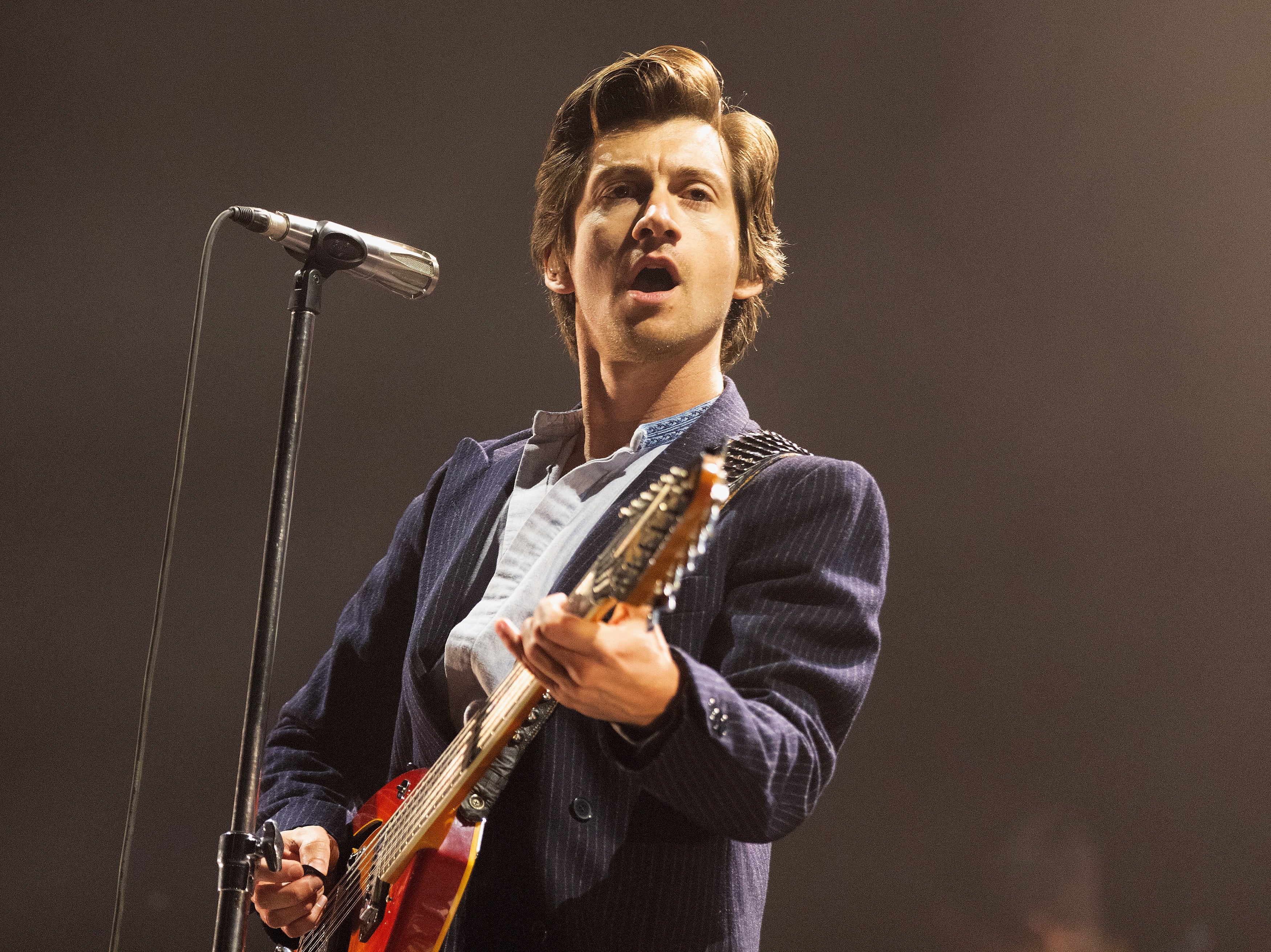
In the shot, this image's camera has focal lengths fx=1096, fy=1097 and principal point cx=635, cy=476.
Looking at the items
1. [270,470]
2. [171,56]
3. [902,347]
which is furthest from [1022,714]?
[171,56]

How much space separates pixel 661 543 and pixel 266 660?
782 mm

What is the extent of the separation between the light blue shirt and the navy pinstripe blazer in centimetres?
5

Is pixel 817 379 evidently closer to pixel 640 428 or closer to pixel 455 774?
pixel 640 428

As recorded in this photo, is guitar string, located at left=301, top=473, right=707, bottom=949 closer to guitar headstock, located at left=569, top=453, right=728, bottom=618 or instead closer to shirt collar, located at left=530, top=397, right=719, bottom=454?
guitar headstock, located at left=569, top=453, right=728, bottom=618

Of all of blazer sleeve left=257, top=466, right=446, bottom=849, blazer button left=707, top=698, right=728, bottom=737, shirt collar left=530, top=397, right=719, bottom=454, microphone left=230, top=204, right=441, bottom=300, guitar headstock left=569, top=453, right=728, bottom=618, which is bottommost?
blazer sleeve left=257, top=466, right=446, bottom=849

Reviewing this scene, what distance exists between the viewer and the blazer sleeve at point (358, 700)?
1.96 m

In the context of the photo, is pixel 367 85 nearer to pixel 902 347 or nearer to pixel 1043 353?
pixel 902 347

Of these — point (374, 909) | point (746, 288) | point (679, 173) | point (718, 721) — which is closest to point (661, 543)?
point (718, 721)

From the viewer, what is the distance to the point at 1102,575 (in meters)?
3.37

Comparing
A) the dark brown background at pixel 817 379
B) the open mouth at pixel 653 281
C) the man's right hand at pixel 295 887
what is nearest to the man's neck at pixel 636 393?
the open mouth at pixel 653 281

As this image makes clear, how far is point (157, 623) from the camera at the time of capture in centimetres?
157

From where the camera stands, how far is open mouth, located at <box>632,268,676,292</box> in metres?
1.82

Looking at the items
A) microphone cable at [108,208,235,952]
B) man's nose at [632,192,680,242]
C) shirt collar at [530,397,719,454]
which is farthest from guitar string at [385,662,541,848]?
man's nose at [632,192,680,242]

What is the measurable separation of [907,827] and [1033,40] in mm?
2494
